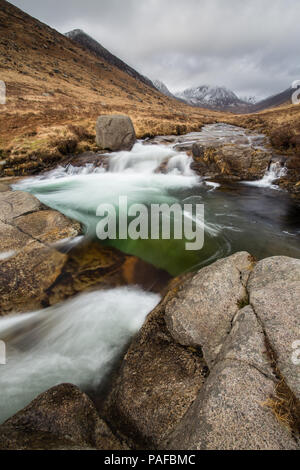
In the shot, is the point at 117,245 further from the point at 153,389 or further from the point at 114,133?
the point at 114,133

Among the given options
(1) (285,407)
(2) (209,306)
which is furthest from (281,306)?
(1) (285,407)

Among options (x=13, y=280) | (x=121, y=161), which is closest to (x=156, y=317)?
(x=13, y=280)

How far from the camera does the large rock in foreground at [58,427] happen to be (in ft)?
7.68

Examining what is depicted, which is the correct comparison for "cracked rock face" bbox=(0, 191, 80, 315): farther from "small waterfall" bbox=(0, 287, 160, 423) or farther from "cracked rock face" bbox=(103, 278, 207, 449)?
"cracked rock face" bbox=(103, 278, 207, 449)

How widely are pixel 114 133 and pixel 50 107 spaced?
14.1 m

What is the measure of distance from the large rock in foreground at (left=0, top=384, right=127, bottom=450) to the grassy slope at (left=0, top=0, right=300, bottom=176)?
15.0 metres

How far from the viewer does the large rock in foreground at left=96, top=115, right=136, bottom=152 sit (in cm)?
1748

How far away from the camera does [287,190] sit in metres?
12.2

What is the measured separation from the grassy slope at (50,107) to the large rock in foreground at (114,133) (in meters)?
1.12

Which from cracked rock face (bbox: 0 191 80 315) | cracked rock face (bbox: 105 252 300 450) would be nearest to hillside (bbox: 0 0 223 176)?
cracked rock face (bbox: 0 191 80 315)

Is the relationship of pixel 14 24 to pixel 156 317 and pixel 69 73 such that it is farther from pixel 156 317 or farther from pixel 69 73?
pixel 156 317

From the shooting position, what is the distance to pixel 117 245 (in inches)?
282

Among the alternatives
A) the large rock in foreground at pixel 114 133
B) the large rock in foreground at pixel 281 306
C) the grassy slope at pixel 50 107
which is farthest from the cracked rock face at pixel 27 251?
the large rock in foreground at pixel 114 133

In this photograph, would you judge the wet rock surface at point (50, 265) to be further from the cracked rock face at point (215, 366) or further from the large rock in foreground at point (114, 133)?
the large rock in foreground at point (114, 133)
